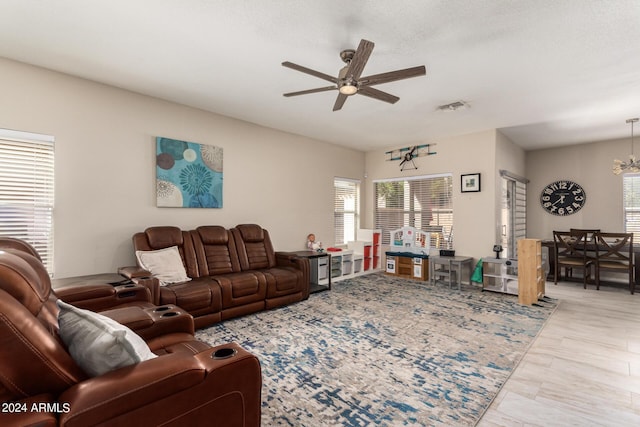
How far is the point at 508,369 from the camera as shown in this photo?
246 centimetres

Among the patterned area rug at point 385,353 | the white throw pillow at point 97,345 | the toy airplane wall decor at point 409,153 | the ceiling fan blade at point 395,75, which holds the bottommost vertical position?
the patterned area rug at point 385,353

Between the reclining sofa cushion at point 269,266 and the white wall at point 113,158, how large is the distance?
0.35m

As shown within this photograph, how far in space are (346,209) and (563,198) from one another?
4.58 meters

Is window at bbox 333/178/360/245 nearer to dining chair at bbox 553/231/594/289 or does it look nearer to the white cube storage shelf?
the white cube storage shelf

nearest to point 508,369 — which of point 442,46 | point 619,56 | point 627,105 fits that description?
point 442,46

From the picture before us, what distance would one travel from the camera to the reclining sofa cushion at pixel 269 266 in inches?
156

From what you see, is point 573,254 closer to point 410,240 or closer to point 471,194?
point 471,194

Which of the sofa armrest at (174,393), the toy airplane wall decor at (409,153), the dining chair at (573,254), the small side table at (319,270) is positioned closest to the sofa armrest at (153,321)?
the sofa armrest at (174,393)

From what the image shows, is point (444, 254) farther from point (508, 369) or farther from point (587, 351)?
point (508, 369)

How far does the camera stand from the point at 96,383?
1039 mm

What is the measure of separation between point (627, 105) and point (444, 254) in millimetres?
3163

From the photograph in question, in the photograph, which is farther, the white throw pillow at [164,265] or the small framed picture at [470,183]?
the small framed picture at [470,183]

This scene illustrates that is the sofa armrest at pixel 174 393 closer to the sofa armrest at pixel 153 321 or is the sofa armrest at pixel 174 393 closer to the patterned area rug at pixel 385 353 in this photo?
the patterned area rug at pixel 385 353

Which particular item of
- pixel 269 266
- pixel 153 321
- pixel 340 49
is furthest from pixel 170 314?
pixel 340 49
